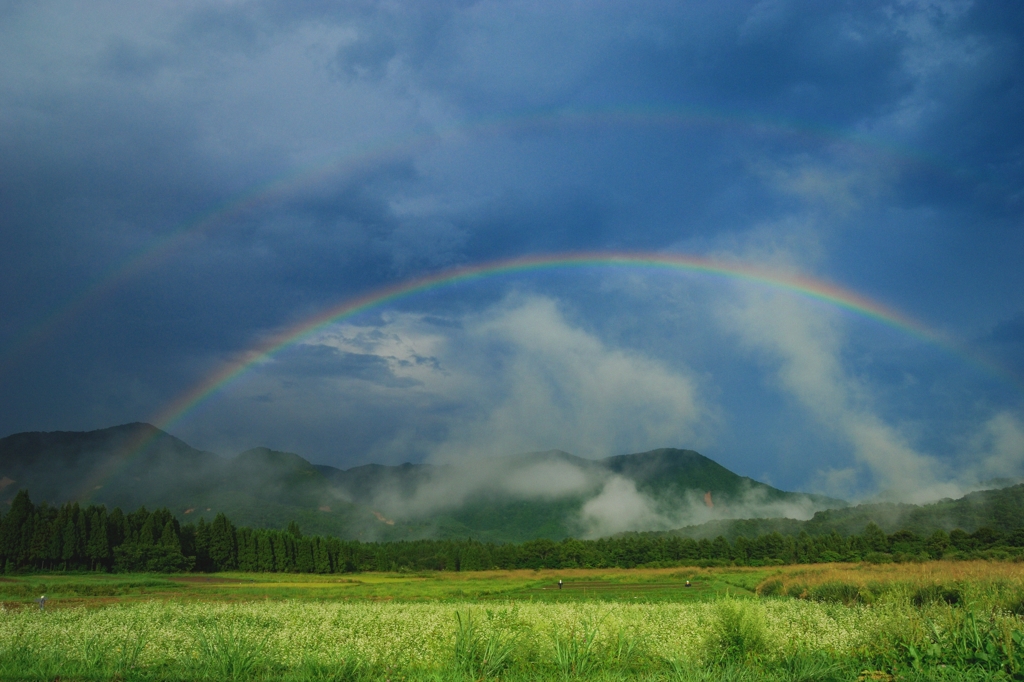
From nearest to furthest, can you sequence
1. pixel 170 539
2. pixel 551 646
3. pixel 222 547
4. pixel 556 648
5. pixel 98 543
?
pixel 556 648 < pixel 551 646 < pixel 98 543 < pixel 170 539 < pixel 222 547

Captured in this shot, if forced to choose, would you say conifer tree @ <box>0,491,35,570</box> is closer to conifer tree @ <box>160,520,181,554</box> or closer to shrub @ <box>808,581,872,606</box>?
conifer tree @ <box>160,520,181,554</box>

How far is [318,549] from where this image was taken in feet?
421

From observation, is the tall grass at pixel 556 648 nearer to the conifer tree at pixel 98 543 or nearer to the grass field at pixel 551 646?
the grass field at pixel 551 646

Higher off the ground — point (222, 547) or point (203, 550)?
point (222, 547)

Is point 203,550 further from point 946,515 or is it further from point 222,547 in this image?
point 946,515

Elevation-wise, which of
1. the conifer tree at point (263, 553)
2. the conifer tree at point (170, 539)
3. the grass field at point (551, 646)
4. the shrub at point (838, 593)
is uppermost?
the grass field at point (551, 646)

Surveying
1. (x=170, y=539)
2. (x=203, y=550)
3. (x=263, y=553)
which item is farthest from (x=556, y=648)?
(x=203, y=550)

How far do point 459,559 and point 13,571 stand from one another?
272 ft

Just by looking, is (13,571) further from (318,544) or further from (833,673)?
(833,673)

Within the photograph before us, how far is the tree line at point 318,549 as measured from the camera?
10094 cm

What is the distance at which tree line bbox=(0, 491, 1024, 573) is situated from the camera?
331 feet

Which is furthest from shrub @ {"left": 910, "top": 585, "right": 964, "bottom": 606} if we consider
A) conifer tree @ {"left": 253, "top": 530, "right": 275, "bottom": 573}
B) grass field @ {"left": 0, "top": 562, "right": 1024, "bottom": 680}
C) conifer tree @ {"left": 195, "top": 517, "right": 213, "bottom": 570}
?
conifer tree @ {"left": 195, "top": 517, "right": 213, "bottom": 570}

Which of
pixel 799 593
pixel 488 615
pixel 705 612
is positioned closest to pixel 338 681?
pixel 488 615

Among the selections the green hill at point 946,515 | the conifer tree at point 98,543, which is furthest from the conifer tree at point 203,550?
the green hill at point 946,515
